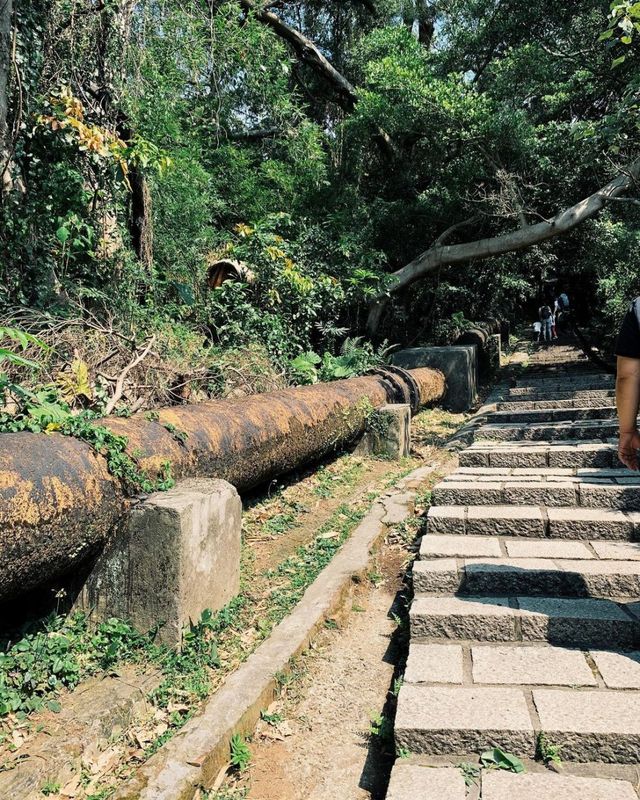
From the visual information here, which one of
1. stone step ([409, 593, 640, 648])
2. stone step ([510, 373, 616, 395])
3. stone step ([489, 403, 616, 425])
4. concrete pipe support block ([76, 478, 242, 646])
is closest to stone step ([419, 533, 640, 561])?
stone step ([409, 593, 640, 648])

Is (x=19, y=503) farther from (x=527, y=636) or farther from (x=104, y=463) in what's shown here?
(x=527, y=636)

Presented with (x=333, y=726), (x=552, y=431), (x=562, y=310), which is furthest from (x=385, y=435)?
(x=562, y=310)

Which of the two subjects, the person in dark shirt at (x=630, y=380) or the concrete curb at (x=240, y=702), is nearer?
the concrete curb at (x=240, y=702)

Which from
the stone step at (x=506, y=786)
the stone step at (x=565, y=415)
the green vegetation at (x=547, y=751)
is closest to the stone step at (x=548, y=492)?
the green vegetation at (x=547, y=751)

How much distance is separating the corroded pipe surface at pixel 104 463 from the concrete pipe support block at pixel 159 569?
0.41ft

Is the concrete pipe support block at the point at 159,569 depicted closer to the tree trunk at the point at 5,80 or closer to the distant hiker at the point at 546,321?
the tree trunk at the point at 5,80

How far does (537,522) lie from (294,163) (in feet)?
39.1

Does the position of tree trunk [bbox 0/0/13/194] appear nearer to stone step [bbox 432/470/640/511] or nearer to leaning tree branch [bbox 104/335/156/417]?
leaning tree branch [bbox 104/335/156/417]

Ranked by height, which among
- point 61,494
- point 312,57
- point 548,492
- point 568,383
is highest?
point 312,57

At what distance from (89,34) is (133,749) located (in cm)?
712

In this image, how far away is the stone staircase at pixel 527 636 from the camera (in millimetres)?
2010

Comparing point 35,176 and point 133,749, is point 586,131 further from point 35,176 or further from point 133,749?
point 133,749

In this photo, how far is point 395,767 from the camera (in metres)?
2.06

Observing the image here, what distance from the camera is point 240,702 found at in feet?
8.02
